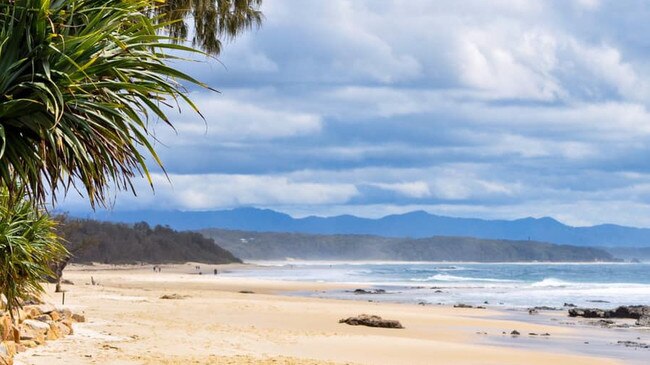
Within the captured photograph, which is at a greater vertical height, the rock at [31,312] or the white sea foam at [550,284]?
the white sea foam at [550,284]

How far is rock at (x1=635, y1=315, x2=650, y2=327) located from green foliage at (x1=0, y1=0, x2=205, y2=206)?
26.3m

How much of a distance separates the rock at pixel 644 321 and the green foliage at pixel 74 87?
26.3 metres

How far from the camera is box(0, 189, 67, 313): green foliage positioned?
1260 centimetres

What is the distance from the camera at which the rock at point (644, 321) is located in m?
30.7

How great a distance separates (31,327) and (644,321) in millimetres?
22682

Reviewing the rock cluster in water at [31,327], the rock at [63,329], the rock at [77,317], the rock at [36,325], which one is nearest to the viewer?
the rock cluster in water at [31,327]

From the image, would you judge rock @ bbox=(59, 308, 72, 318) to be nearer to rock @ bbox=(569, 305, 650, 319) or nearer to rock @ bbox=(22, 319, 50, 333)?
rock @ bbox=(22, 319, 50, 333)

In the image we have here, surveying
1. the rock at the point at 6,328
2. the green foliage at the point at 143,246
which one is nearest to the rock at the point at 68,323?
the rock at the point at 6,328

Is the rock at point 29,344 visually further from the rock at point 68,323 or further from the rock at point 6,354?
the rock at point 68,323

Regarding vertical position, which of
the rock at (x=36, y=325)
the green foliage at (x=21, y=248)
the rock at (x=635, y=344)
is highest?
the green foliage at (x=21, y=248)

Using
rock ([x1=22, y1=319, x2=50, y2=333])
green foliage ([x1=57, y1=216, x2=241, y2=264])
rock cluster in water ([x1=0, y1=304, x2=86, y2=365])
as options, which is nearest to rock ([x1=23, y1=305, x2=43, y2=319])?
rock cluster in water ([x1=0, y1=304, x2=86, y2=365])

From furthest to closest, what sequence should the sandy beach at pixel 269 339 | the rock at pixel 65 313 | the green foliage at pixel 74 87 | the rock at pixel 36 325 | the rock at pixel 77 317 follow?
the rock at pixel 77 317 → the rock at pixel 65 313 → the sandy beach at pixel 269 339 → the rock at pixel 36 325 → the green foliage at pixel 74 87

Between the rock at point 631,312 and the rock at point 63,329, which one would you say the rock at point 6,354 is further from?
the rock at point 631,312

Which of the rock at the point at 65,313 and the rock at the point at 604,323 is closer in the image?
the rock at the point at 65,313
